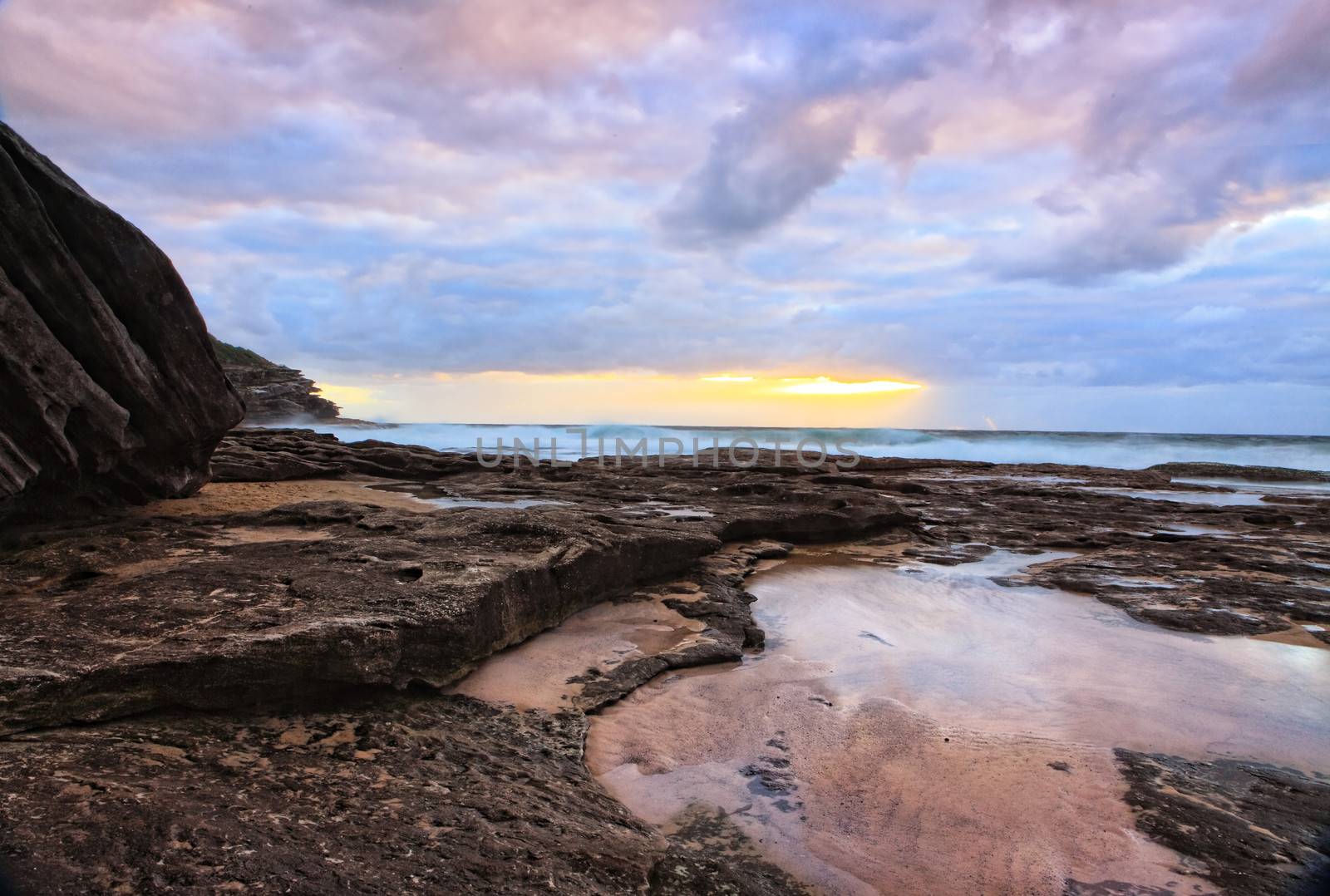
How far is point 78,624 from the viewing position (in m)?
3.41

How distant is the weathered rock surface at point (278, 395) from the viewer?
3597 cm

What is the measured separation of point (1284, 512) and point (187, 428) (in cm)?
1630

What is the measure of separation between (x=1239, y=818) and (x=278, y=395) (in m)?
41.7

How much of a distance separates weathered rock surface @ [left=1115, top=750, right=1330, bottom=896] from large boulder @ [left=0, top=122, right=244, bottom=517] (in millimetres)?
6777

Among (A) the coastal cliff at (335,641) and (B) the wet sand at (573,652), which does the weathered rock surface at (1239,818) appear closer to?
(A) the coastal cliff at (335,641)

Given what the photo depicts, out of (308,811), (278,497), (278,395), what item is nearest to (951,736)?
(308,811)

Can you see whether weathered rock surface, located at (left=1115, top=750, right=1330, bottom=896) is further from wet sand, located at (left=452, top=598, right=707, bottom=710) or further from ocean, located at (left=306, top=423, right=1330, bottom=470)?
ocean, located at (left=306, top=423, right=1330, bottom=470)

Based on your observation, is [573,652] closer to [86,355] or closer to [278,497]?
[86,355]

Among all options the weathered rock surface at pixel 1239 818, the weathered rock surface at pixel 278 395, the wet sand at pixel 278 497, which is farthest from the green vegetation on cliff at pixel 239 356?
the weathered rock surface at pixel 1239 818

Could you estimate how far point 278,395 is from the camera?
3741cm

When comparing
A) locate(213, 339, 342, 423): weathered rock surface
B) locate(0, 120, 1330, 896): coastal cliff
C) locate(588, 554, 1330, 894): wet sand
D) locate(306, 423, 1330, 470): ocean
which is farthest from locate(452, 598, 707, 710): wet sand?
locate(213, 339, 342, 423): weathered rock surface

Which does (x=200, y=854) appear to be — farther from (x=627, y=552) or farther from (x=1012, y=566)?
(x=1012, y=566)

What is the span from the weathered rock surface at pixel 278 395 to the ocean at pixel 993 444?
158 cm

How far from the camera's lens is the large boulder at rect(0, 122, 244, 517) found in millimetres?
4734
